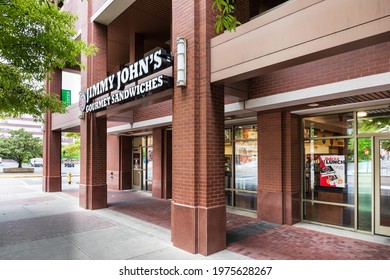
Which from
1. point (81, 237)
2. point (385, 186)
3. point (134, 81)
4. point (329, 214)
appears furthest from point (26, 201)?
point (385, 186)

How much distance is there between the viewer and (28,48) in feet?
26.2

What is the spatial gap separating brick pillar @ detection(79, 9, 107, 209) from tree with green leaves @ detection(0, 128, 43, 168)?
109ft

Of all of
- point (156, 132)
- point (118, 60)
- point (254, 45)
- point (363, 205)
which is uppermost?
point (118, 60)

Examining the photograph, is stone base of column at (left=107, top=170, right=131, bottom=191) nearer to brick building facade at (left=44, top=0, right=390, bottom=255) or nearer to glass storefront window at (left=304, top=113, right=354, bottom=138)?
brick building facade at (left=44, top=0, right=390, bottom=255)

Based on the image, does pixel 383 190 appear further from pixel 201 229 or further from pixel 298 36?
pixel 298 36

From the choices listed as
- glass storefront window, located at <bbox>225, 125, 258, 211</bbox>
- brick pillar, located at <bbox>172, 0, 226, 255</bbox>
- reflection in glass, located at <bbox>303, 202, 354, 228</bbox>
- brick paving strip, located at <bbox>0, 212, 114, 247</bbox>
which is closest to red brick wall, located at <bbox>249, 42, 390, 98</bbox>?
brick pillar, located at <bbox>172, 0, 226, 255</bbox>

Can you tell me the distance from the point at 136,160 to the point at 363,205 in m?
12.6

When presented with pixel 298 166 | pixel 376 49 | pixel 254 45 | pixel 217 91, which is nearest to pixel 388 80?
pixel 376 49

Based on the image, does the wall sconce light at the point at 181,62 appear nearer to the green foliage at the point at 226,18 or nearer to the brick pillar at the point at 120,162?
the green foliage at the point at 226,18

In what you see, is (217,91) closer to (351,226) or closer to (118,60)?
(351,226)

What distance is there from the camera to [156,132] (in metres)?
14.0

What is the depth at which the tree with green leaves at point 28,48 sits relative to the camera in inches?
278

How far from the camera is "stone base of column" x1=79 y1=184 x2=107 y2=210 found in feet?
36.6

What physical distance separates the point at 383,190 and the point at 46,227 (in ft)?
31.0
